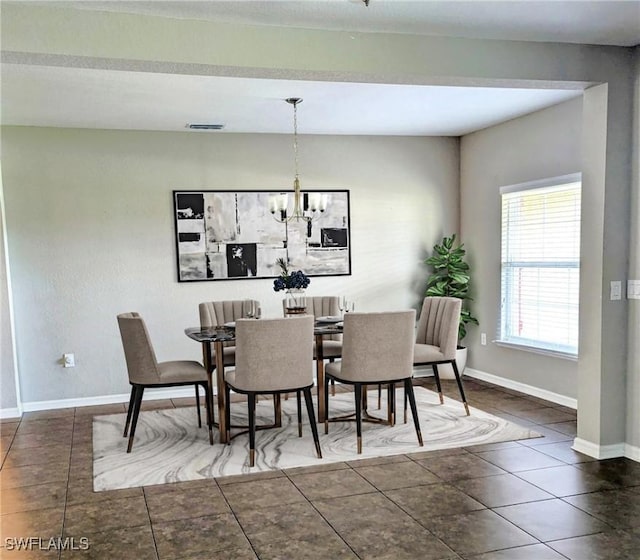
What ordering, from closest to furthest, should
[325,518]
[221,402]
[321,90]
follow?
[325,518], [221,402], [321,90]

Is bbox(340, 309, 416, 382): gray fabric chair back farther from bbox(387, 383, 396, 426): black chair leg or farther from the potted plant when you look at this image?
the potted plant

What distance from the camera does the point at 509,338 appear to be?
5770mm

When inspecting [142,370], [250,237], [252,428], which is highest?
[250,237]

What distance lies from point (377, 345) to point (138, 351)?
1.58 m

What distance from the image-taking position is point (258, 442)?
422 centimetres

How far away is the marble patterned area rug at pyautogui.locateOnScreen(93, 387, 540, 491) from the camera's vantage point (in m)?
3.73

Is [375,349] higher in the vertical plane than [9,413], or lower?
higher

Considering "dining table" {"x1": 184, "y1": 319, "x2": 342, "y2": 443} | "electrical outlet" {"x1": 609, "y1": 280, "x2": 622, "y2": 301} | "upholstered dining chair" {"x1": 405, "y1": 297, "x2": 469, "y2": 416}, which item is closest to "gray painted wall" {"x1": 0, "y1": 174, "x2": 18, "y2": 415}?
"dining table" {"x1": 184, "y1": 319, "x2": 342, "y2": 443}

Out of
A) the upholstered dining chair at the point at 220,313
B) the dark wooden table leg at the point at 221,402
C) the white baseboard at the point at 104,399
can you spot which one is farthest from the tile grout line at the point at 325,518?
the white baseboard at the point at 104,399

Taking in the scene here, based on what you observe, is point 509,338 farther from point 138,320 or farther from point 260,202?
point 138,320

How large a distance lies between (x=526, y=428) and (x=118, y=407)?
11.2ft

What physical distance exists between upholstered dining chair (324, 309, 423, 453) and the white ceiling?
164 cm

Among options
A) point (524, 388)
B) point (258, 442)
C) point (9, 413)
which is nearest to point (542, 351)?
point (524, 388)

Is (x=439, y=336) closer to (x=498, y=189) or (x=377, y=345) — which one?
(x=377, y=345)
